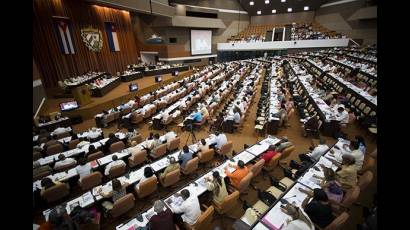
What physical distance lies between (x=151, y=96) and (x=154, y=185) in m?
8.43

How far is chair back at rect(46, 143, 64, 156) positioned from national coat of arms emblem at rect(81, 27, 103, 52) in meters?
13.3

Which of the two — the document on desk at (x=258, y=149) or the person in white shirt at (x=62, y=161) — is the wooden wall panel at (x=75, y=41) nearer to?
the person in white shirt at (x=62, y=161)

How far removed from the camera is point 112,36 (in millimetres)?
19500

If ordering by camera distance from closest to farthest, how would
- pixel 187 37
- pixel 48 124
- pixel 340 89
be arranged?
pixel 48 124
pixel 340 89
pixel 187 37

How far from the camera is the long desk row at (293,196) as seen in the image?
3.56 metres

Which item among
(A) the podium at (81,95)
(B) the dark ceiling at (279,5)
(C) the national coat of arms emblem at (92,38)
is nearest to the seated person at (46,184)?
(A) the podium at (81,95)

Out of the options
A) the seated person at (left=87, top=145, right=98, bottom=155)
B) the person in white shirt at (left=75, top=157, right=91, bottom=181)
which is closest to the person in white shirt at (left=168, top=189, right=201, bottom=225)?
the person in white shirt at (left=75, top=157, right=91, bottom=181)

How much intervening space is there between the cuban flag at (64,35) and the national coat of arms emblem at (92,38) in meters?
1.27

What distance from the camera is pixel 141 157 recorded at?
6246 mm

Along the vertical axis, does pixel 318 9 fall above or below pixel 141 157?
above
